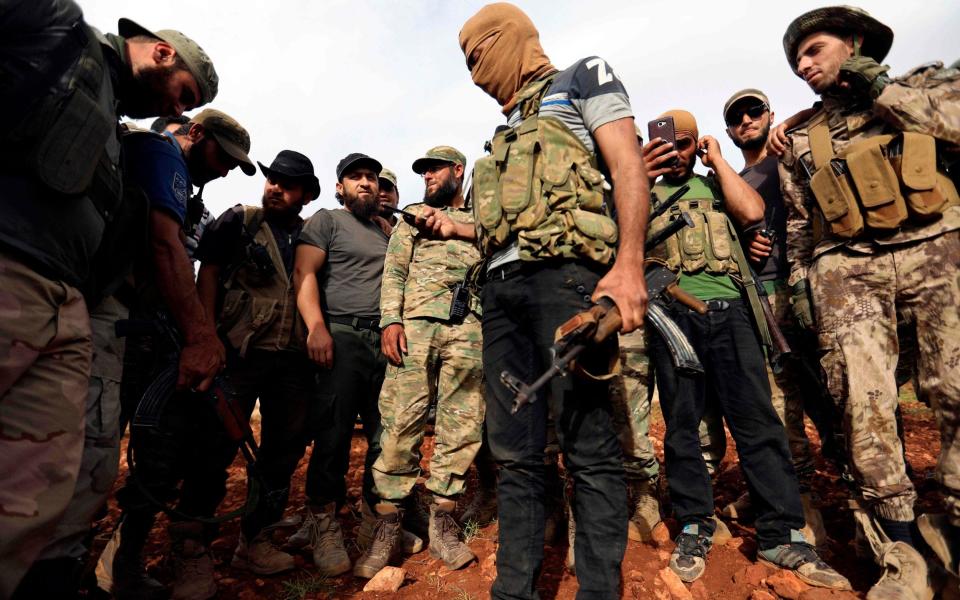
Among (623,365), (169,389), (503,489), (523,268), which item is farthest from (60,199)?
(623,365)

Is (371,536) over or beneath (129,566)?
beneath

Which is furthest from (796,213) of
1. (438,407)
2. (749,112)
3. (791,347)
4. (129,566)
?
(129,566)

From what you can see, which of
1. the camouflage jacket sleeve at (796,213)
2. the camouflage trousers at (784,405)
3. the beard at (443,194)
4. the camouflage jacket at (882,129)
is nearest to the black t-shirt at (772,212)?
the camouflage trousers at (784,405)

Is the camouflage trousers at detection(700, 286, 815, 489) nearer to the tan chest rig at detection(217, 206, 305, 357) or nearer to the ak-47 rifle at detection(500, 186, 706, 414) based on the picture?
the ak-47 rifle at detection(500, 186, 706, 414)

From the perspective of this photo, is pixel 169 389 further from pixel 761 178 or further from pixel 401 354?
pixel 761 178

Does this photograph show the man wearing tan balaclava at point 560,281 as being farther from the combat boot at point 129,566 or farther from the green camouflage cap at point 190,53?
the combat boot at point 129,566

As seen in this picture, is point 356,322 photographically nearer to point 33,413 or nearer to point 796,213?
point 33,413

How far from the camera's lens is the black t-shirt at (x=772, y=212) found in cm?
380

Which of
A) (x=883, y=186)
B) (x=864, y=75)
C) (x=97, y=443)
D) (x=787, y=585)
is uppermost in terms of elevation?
(x=864, y=75)

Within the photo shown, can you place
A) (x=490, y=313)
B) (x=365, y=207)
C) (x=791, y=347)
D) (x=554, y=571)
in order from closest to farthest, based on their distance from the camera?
(x=490, y=313) < (x=554, y=571) < (x=791, y=347) < (x=365, y=207)

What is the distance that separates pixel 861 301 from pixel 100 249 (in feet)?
12.2

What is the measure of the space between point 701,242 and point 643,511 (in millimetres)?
1921

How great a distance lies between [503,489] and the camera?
86.4 inches

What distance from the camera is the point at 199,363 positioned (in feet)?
8.51
